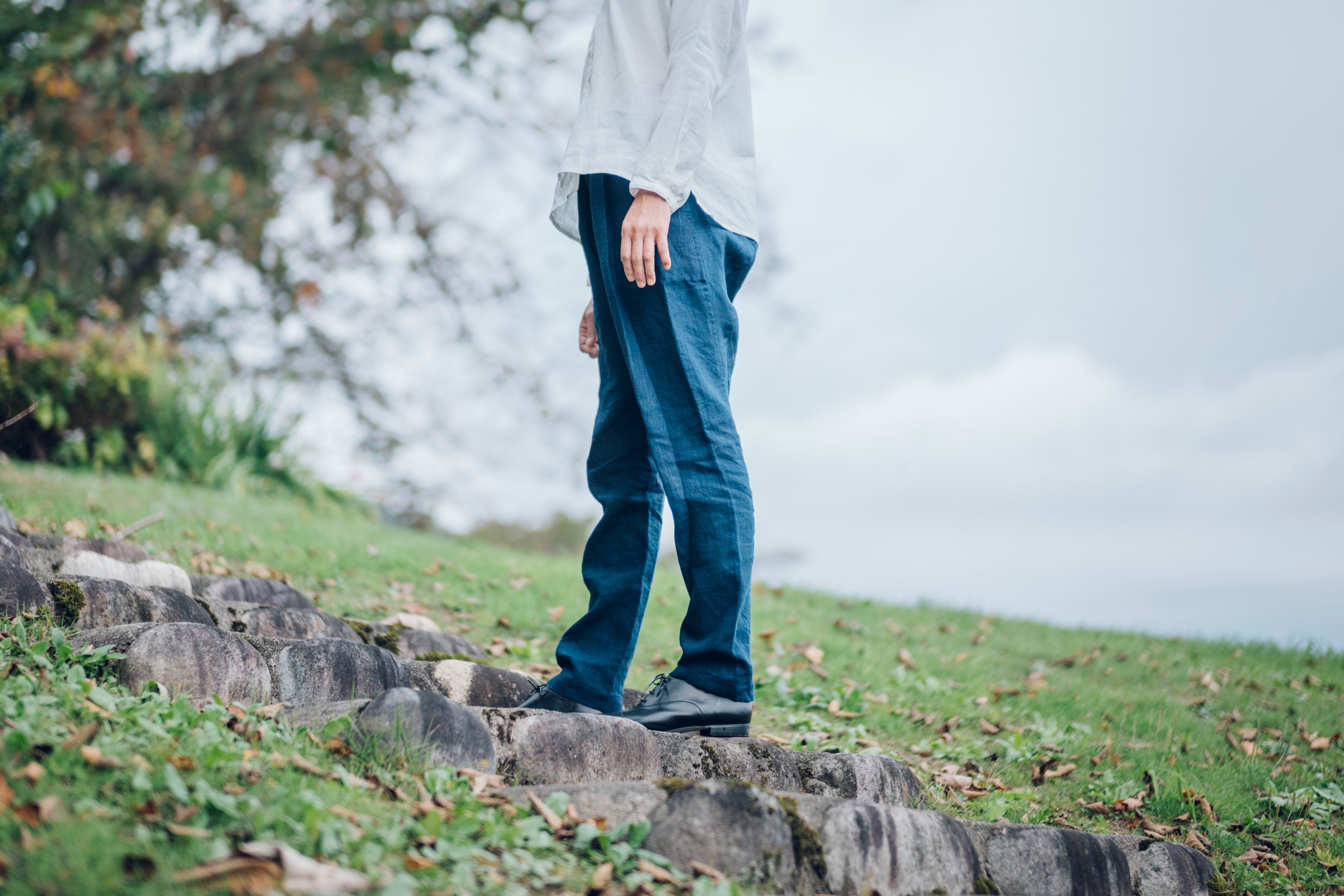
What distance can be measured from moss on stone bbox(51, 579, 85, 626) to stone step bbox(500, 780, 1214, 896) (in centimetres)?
122

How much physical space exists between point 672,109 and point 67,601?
1806 millimetres

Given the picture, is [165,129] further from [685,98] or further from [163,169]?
[685,98]

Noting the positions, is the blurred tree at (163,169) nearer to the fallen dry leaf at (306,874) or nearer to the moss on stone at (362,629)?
the moss on stone at (362,629)

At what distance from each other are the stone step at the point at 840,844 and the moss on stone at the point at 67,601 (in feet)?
4.01

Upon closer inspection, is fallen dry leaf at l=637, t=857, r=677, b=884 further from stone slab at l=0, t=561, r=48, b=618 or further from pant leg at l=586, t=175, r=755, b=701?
stone slab at l=0, t=561, r=48, b=618

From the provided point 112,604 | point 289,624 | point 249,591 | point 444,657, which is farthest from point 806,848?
point 249,591

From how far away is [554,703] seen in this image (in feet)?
6.84

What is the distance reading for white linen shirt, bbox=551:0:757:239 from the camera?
1908 mm

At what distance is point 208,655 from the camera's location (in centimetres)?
185

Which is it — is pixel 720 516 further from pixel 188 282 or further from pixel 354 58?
pixel 188 282

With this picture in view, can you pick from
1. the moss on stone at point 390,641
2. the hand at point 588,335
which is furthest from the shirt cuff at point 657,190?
the moss on stone at point 390,641

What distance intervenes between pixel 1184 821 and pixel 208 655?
8.69 ft

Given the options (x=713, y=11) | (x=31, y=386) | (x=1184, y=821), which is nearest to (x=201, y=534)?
(x=31, y=386)

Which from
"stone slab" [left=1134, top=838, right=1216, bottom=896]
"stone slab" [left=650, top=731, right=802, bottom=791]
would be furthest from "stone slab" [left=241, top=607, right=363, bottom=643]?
"stone slab" [left=1134, top=838, right=1216, bottom=896]
